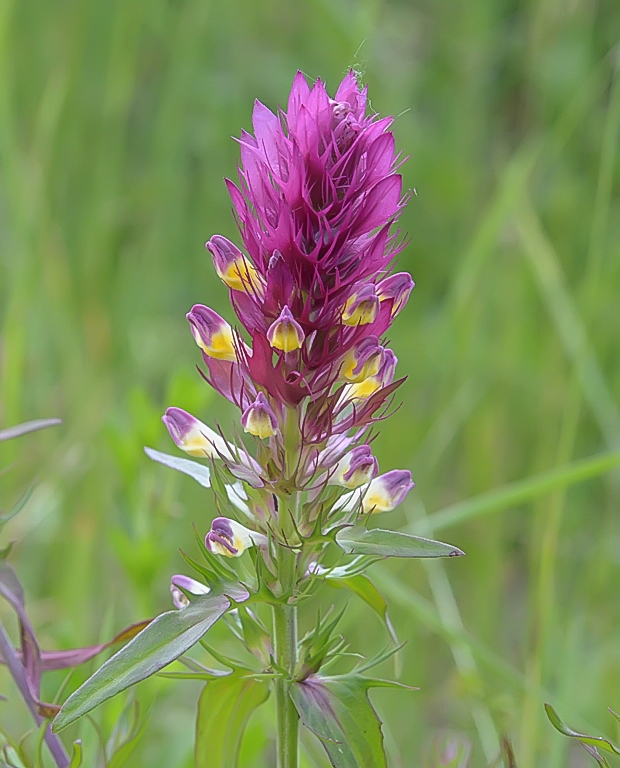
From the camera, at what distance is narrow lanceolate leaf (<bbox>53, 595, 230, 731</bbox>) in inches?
22.5

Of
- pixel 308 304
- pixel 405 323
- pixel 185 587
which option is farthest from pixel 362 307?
pixel 405 323

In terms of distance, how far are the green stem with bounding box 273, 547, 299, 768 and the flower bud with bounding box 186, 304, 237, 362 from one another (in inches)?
6.8

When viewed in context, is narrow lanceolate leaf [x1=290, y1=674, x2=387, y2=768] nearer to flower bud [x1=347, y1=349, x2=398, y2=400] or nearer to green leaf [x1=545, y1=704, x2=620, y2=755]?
green leaf [x1=545, y1=704, x2=620, y2=755]

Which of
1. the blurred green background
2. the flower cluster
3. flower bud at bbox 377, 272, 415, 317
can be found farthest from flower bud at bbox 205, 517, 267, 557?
the blurred green background

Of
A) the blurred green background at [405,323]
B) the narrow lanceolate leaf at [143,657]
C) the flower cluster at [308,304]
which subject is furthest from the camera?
the blurred green background at [405,323]

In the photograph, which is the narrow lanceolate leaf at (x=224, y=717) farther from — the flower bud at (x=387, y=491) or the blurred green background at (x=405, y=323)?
the blurred green background at (x=405, y=323)

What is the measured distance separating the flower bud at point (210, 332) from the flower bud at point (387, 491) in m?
0.17

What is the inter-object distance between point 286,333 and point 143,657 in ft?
0.82

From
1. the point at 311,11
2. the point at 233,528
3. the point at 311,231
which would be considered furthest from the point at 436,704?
the point at 311,11

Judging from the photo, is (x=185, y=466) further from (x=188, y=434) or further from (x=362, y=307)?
(x=362, y=307)

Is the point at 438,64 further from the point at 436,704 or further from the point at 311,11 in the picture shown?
the point at 436,704

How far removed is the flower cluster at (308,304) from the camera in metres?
0.67

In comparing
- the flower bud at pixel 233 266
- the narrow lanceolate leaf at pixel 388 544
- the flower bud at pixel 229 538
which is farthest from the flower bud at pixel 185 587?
the flower bud at pixel 233 266

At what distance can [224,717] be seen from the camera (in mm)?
731
